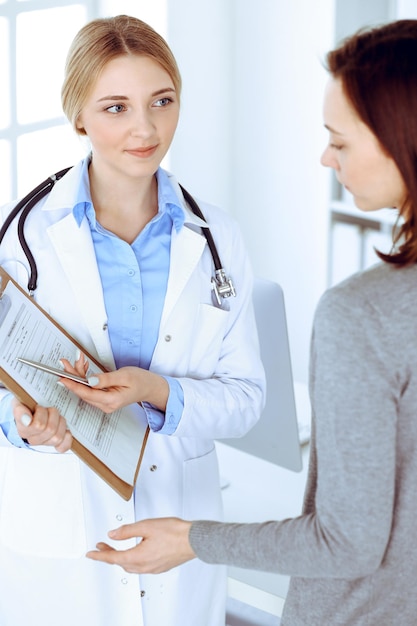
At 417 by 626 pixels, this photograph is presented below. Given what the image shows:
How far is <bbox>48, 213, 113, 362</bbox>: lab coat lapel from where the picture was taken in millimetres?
1677

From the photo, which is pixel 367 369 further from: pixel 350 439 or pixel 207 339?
pixel 207 339

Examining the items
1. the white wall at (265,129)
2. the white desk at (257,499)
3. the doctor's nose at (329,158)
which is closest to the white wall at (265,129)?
the white wall at (265,129)

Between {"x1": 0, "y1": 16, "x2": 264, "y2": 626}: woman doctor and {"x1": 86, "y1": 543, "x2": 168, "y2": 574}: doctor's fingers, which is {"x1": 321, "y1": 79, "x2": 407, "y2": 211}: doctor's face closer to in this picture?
{"x1": 86, "y1": 543, "x2": 168, "y2": 574}: doctor's fingers

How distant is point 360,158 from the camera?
3.43 ft

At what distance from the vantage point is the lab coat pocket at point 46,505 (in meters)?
1.70

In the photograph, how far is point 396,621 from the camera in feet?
3.79

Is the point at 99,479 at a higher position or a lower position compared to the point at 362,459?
lower

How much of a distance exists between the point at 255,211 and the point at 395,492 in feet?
9.86

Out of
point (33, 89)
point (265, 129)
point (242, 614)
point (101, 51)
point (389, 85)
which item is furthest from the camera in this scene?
point (265, 129)

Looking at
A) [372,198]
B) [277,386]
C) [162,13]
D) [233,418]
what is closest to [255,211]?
[162,13]

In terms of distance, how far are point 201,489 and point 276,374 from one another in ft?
1.10

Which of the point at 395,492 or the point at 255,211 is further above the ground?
the point at 395,492

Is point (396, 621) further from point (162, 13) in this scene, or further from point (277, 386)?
point (162, 13)

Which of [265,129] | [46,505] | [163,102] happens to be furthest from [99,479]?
[265,129]
